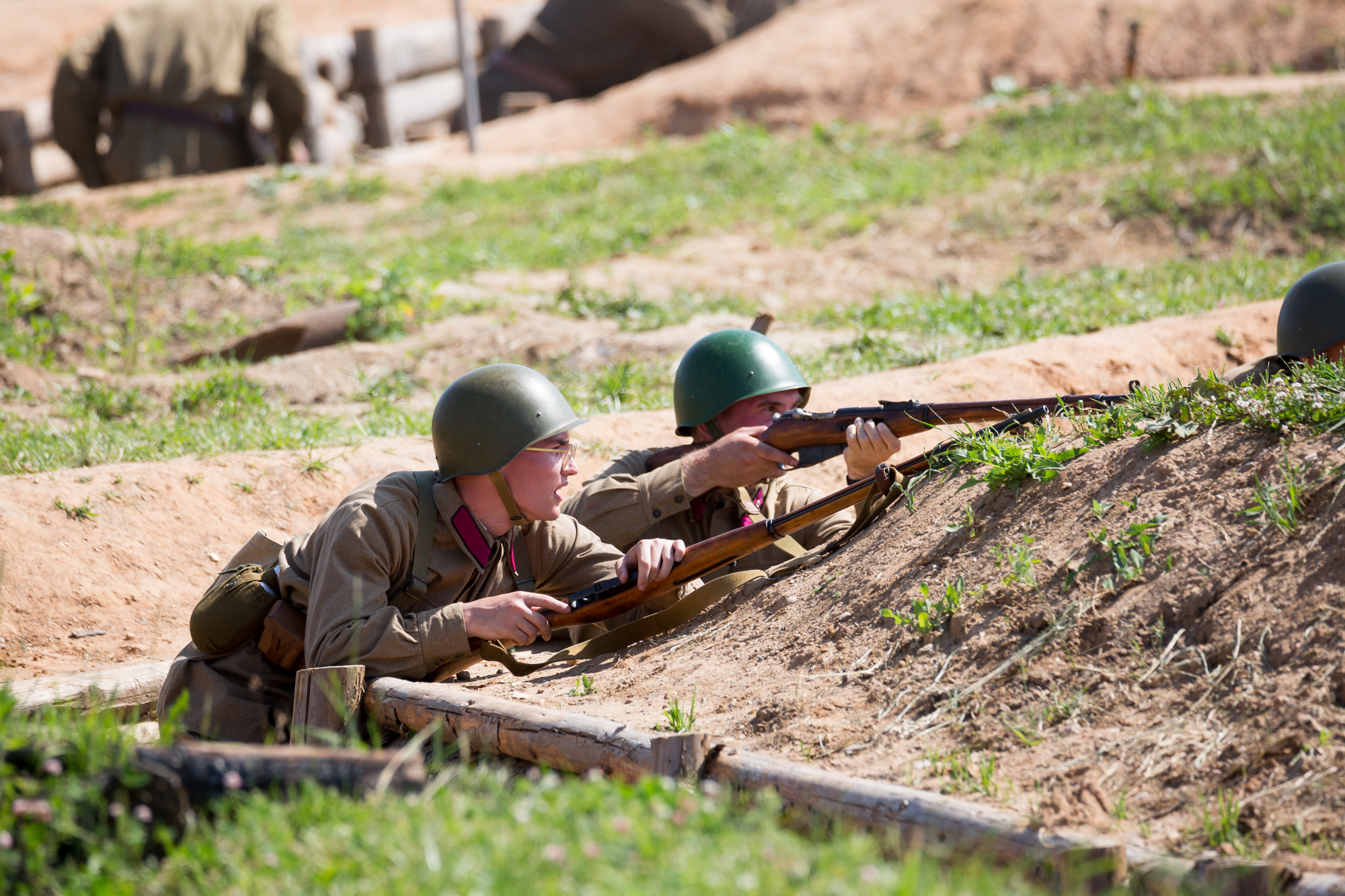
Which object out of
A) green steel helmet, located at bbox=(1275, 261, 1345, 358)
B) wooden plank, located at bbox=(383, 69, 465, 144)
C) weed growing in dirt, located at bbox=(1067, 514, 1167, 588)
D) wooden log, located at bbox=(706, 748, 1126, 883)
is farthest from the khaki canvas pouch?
wooden plank, located at bbox=(383, 69, 465, 144)

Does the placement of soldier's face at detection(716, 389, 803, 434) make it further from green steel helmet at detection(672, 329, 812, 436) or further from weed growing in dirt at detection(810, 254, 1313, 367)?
weed growing in dirt at detection(810, 254, 1313, 367)

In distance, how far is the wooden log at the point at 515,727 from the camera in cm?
327

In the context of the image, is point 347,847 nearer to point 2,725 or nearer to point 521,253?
point 2,725

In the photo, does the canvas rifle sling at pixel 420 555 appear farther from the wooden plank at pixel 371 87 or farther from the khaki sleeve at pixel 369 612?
the wooden plank at pixel 371 87

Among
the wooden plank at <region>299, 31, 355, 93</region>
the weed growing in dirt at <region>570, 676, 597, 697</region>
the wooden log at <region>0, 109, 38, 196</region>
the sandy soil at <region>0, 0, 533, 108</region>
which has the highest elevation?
the sandy soil at <region>0, 0, 533, 108</region>

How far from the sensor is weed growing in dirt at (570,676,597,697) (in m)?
3.94

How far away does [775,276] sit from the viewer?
1030 cm

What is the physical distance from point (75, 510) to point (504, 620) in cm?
278

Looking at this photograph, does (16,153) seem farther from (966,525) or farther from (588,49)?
(966,525)

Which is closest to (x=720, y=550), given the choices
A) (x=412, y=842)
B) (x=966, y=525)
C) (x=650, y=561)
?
(x=650, y=561)

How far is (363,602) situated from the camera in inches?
Answer: 156

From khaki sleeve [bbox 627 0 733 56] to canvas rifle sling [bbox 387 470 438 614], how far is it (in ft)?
56.6

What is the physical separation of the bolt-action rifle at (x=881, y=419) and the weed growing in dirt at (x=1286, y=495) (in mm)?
981

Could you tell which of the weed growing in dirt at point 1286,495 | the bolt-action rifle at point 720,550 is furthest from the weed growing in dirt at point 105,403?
the weed growing in dirt at point 1286,495
